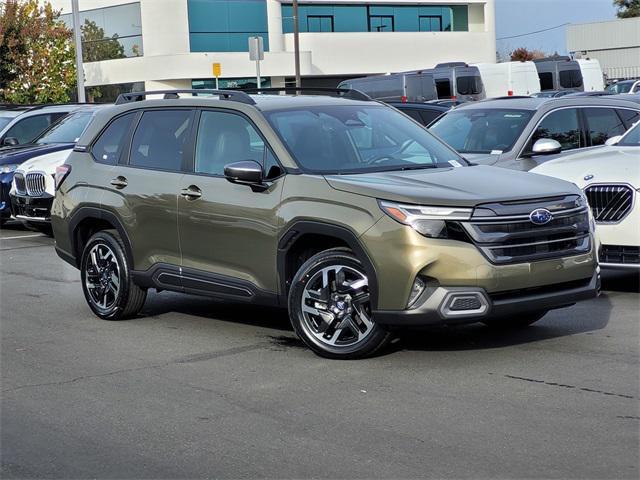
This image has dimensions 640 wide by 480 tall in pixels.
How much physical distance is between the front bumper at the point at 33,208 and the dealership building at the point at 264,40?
3596 cm

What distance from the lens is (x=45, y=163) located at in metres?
15.6

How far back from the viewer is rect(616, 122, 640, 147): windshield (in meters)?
10.9

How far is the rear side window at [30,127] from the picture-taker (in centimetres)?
1887

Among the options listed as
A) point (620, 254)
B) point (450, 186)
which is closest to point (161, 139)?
point (450, 186)

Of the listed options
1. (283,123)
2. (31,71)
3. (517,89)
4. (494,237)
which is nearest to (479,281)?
(494,237)

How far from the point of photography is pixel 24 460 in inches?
217

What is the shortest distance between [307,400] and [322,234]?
138 centimetres

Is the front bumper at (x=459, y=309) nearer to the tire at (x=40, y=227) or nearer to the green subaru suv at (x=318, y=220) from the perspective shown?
the green subaru suv at (x=318, y=220)

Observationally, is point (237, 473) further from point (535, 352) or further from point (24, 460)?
point (535, 352)

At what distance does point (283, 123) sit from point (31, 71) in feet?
107

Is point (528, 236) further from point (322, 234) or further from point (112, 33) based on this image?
point (112, 33)

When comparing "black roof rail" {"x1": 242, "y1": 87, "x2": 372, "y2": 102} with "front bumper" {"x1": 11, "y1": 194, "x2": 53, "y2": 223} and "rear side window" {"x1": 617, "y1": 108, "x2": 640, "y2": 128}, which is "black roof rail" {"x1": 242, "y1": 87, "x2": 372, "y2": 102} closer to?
"rear side window" {"x1": 617, "y1": 108, "x2": 640, "y2": 128}

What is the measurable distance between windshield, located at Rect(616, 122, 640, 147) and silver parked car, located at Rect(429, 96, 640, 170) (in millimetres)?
639

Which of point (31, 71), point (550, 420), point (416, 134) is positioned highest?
point (31, 71)
